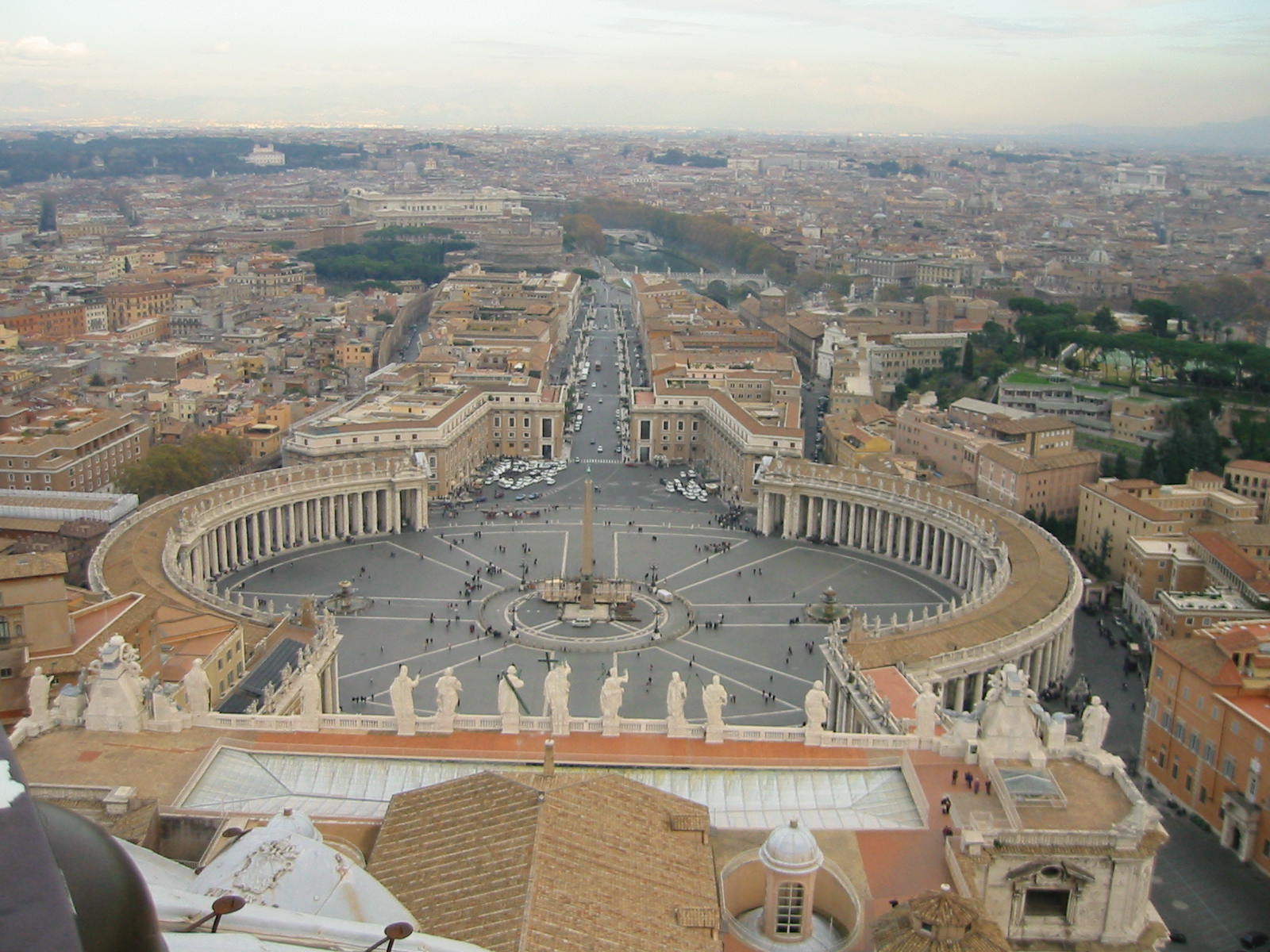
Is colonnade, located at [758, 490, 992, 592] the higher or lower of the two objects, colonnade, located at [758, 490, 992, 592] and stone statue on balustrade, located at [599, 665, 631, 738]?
the lower

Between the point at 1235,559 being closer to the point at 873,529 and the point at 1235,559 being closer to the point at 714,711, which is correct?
the point at 873,529

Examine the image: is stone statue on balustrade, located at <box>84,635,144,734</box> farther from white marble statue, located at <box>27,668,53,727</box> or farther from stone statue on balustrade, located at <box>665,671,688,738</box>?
stone statue on balustrade, located at <box>665,671,688,738</box>

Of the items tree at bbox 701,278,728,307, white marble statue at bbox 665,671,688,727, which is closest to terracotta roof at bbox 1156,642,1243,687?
white marble statue at bbox 665,671,688,727

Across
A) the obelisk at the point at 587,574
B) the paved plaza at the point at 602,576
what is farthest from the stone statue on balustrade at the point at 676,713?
the obelisk at the point at 587,574

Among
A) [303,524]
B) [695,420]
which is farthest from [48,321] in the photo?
[695,420]

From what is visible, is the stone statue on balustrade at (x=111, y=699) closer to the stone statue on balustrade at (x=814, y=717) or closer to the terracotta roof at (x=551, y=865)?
the terracotta roof at (x=551, y=865)

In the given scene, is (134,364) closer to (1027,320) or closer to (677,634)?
(677,634)
